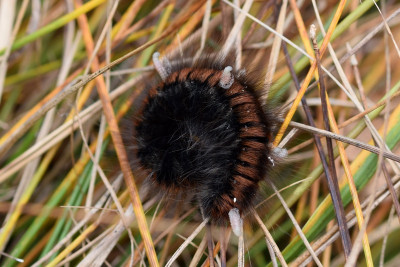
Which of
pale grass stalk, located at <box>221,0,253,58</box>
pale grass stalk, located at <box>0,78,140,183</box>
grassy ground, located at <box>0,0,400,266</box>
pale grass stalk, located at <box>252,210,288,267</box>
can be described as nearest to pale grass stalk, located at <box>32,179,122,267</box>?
grassy ground, located at <box>0,0,400,266</box>

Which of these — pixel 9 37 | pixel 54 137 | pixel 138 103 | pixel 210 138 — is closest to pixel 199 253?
pixel 210 138

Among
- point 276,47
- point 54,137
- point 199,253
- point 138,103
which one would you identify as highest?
point 276,47

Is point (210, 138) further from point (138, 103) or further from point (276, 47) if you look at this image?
point (276, 47)

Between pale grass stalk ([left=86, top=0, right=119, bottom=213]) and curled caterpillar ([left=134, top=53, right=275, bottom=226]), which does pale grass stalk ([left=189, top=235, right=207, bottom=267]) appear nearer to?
curled caterpillar ([left=134, top=53, right=275, bottom=226])

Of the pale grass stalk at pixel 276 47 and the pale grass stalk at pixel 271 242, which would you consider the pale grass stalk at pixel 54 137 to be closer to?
the pale grass stalk at pixel 276 47

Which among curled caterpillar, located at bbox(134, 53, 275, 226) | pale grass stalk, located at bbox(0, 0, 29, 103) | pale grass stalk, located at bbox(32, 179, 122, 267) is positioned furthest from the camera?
pale grass stalk, located at bbox(0, 0, 29, 103)

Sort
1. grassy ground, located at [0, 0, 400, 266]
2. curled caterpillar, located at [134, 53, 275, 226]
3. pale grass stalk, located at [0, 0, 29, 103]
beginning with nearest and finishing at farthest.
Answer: curled caterpillar, located at [134, 53, 275, 226]
grassy ground, located at [0, 0, 400, 266]
pale grass stalk, located at [0, 0, 29, 103]
